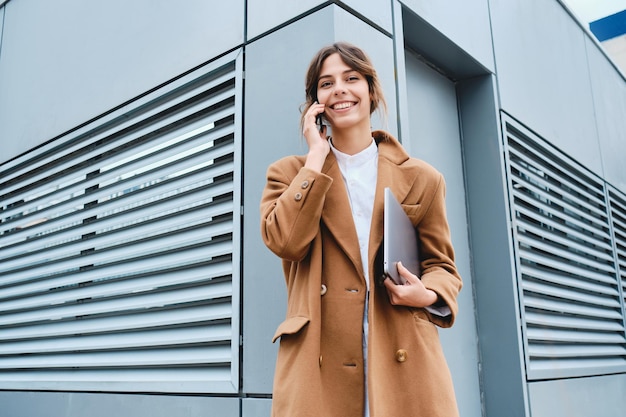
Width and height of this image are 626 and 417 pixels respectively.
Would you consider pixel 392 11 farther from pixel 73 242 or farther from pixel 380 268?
pixel 73 242

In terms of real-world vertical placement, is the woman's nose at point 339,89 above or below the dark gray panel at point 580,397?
above

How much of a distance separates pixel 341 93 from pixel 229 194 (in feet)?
4.73

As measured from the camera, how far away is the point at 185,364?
3.41m

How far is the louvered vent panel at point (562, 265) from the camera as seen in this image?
4391 millimetres

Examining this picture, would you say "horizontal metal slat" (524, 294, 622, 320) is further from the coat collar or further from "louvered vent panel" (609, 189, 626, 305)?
the coat collar

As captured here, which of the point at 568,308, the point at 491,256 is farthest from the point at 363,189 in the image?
the point at 568,308

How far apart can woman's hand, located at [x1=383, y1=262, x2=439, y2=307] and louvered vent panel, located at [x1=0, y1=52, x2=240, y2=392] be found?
4.56ft

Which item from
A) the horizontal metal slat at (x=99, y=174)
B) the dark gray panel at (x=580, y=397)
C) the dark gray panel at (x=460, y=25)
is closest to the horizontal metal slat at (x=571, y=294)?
the dark gray panel at (x=580, y=397)

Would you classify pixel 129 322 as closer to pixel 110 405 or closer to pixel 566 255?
pixel 110 405

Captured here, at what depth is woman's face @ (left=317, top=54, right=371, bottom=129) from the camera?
213 cm

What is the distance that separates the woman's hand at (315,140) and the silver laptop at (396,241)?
0.26 metres

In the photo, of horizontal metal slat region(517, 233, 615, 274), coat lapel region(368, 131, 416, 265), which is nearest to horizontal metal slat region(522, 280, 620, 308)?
horizontal metal slat region(517, 233, 615, 274)

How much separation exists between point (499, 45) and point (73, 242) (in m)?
3.65

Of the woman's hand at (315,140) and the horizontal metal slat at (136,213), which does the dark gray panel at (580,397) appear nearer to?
the horizontal metal slat at (136,213)
